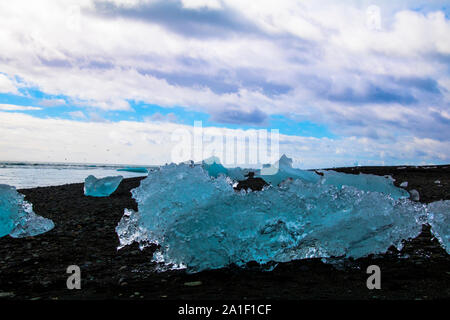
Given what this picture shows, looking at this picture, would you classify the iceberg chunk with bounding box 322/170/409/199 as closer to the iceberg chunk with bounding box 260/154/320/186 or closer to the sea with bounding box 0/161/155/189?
the iceberg chunk with bounding box 260/154/320/186

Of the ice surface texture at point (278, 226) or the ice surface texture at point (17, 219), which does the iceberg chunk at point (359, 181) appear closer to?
the ice surface texture at point (278, 226)

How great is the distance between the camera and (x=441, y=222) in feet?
12.2

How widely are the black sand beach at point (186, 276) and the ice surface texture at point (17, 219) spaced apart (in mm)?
156

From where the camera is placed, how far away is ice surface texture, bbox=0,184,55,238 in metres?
5.04

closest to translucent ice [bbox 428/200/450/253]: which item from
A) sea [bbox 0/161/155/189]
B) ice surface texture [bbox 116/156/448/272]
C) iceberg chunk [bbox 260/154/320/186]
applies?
ice surface texture [bbox 116/156/448/272]

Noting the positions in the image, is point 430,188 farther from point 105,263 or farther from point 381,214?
point 105,263

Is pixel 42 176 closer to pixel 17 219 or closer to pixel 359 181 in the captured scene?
pixel 17 219

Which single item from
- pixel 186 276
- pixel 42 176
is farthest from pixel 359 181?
pixel 42 176

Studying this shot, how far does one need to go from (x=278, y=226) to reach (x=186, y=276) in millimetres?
963

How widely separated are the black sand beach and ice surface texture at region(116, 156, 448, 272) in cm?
14

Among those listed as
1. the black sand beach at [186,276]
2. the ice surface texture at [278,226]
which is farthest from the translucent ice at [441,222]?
the black sand beach at [186,276]

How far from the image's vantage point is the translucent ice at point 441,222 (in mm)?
3688
